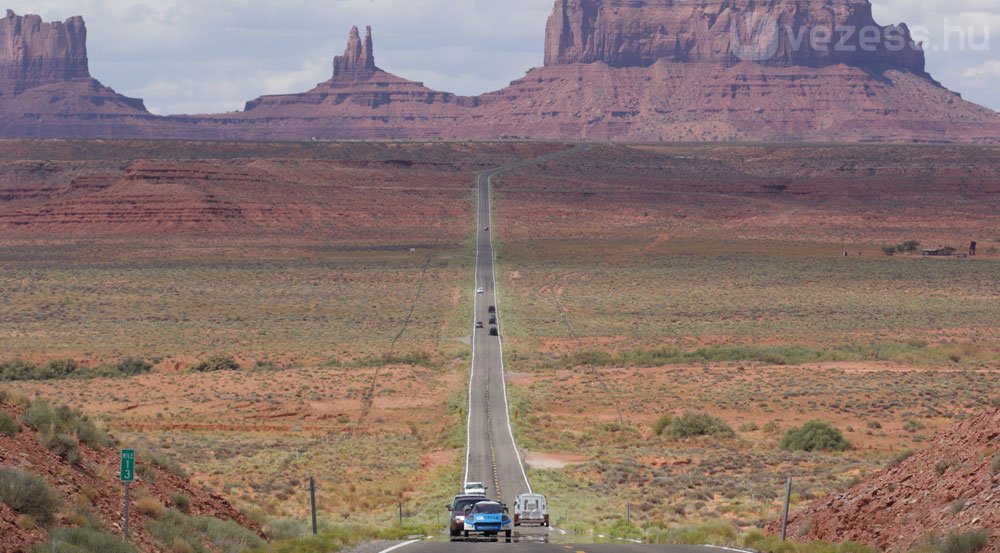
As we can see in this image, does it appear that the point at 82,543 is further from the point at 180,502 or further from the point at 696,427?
the point at 696,427

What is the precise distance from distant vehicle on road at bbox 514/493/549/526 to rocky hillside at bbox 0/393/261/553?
8.45m

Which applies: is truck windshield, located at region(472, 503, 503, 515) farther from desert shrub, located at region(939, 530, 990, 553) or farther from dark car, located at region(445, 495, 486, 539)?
desert shrub, located at region(939, 530, 990, 553)

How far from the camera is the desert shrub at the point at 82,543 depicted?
1405 centimetres

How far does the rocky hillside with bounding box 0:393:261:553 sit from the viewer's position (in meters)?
14.9

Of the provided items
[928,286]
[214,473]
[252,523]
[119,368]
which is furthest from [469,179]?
[252,523]

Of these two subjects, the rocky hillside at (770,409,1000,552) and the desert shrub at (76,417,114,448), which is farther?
the desert shrub at (76,417,114,448)

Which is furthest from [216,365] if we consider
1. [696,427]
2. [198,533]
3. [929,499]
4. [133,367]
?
[929,499]

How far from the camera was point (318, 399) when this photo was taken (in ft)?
170

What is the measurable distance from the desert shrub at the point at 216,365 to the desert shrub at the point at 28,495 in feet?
148

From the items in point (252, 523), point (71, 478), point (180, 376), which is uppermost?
point (71, 478)

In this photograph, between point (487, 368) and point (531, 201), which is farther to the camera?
point (531, 201)

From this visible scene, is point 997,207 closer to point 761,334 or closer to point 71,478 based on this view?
point 761,334

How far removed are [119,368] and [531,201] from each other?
9957 cm

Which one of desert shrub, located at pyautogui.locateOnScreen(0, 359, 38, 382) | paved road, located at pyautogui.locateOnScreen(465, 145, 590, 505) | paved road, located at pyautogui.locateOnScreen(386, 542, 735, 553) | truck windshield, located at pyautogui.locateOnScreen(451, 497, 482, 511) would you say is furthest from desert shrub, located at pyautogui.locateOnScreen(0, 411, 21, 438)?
desert shrub, located at pyautogui.locateOnScreen(0, 359, 38, 382)
